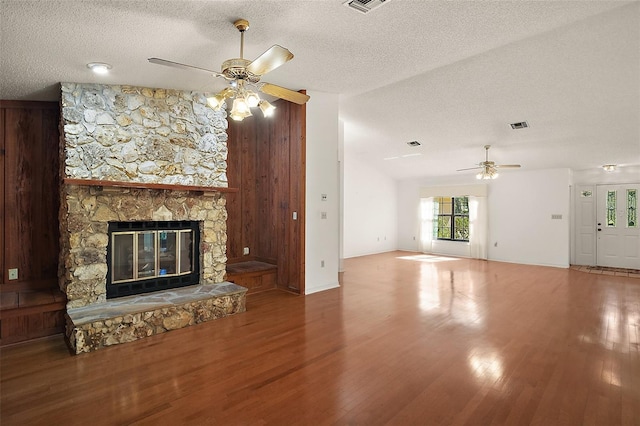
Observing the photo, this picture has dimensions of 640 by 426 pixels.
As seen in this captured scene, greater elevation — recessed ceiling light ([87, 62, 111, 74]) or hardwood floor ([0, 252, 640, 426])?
recessed ceiling light ([87, 62, 111, 74])

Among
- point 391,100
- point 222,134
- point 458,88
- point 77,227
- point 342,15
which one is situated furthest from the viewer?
point 391,100

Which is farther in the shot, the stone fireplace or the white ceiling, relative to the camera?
the stone fireplace

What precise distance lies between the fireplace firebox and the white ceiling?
1785 millimetres

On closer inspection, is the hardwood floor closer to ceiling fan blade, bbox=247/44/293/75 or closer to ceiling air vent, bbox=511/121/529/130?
ceiling fan blade, bbox=247/44/293/75

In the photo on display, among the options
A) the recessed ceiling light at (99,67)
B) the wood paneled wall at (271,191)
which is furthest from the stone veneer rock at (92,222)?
the wood paneled wall at (271,191)

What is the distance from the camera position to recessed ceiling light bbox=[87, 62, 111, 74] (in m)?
3.16

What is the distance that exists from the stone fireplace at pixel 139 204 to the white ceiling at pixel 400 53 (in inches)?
13.5

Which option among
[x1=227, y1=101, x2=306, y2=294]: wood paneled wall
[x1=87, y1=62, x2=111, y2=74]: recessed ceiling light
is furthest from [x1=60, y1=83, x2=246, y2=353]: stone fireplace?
[x1=227, y1=101, x2=306, y2=294]: wood paneled wall

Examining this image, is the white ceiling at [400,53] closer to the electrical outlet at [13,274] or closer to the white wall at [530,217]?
the white wall at [530,217]

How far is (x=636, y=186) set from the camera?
25.2ft

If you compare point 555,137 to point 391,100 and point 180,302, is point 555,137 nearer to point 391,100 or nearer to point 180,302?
point 391,100

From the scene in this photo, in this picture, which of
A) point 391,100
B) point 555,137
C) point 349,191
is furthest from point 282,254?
point 555,137

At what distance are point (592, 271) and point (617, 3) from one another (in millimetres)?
6723

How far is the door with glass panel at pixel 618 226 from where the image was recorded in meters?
7.70
